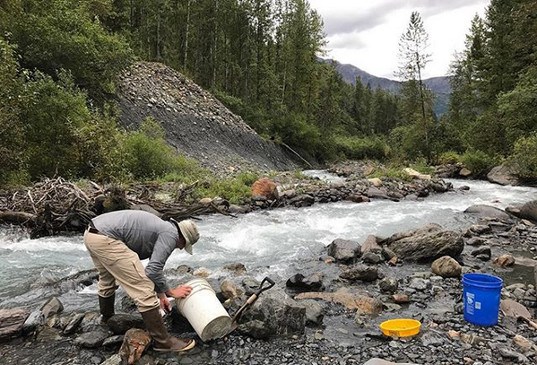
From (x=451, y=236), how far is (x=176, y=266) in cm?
545

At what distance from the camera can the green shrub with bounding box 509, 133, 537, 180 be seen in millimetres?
17797

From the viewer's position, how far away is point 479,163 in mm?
23453

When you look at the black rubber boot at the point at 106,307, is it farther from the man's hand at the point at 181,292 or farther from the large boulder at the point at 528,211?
the large boulder at the point at 528,211

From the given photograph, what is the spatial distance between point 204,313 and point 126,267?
97 cm

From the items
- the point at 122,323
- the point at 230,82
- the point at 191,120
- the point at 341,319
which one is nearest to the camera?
the point at 122,323

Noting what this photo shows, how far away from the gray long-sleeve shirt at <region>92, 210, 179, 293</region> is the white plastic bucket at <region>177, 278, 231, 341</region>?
12.2 inches

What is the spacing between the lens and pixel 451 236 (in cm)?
841

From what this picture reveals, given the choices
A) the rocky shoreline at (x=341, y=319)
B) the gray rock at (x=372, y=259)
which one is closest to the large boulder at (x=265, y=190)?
the rocky shoreline at (x=341, y=319)

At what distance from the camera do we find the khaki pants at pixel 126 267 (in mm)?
4371

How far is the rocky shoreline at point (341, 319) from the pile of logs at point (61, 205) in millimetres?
3370

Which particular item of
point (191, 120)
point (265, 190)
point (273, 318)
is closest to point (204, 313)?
point (273, 318)

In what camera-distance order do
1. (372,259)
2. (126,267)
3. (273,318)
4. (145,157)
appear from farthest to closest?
(145,157) < (372,259) < (273,318) < (126,267)

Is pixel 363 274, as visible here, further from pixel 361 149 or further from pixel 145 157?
pixel 361 149

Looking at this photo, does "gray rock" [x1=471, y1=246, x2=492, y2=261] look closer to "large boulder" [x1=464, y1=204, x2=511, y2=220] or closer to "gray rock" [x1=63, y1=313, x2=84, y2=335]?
"large boulder" [x1=464, y1=204, x2=511, y2=220]
